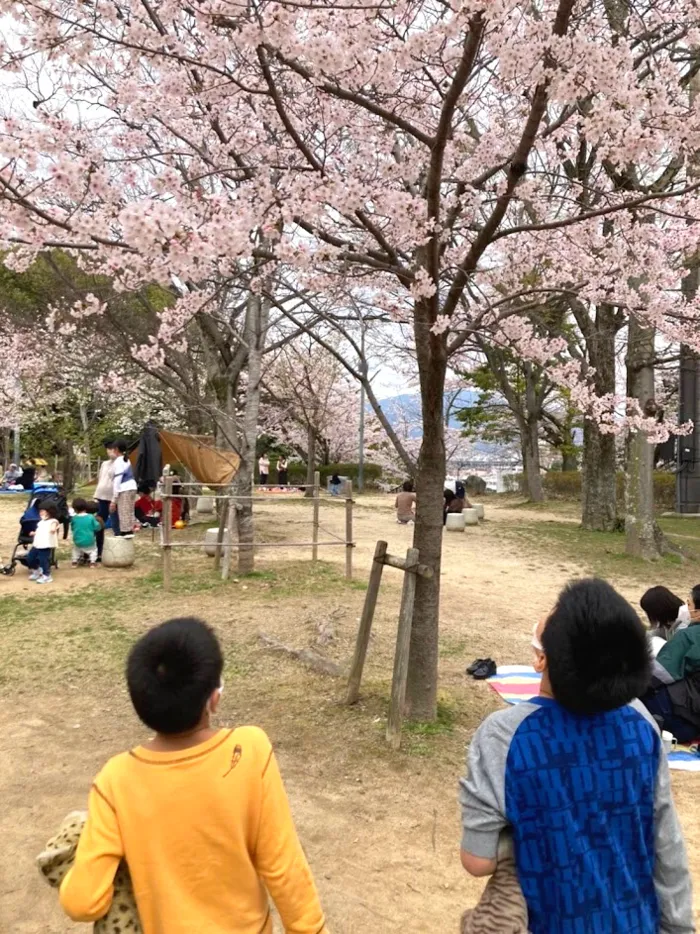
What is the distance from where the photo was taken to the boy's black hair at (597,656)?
4.22ft

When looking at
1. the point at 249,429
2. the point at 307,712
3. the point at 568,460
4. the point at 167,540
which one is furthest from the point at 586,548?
the point at 568,460

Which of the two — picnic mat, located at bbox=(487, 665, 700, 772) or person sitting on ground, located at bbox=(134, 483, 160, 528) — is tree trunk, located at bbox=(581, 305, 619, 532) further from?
picnic mat, located at bbox=(487, 665, 700, 772)

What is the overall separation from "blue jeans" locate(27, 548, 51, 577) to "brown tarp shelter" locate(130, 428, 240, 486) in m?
2.83

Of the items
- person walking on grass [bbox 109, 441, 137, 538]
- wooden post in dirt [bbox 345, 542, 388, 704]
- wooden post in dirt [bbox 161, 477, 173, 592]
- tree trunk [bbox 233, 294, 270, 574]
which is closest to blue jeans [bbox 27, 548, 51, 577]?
person walking on grass [bbox 109, 441, 137, 538]

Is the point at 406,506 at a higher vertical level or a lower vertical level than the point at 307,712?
higher

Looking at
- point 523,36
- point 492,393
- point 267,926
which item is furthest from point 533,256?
point 492,393

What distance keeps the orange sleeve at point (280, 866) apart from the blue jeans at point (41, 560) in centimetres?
760

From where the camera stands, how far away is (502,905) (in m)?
1.30

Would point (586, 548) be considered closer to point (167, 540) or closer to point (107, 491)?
point (167, 540)

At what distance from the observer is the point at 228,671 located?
17.2ft

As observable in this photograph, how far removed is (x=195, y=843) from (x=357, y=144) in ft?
15.5

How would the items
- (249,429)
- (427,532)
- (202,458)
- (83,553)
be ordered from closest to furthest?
(427,532) → (83,553) → (249,429) → (202,458)

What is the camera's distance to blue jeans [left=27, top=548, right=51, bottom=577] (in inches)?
328

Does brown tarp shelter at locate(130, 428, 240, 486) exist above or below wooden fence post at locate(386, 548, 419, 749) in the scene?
above
